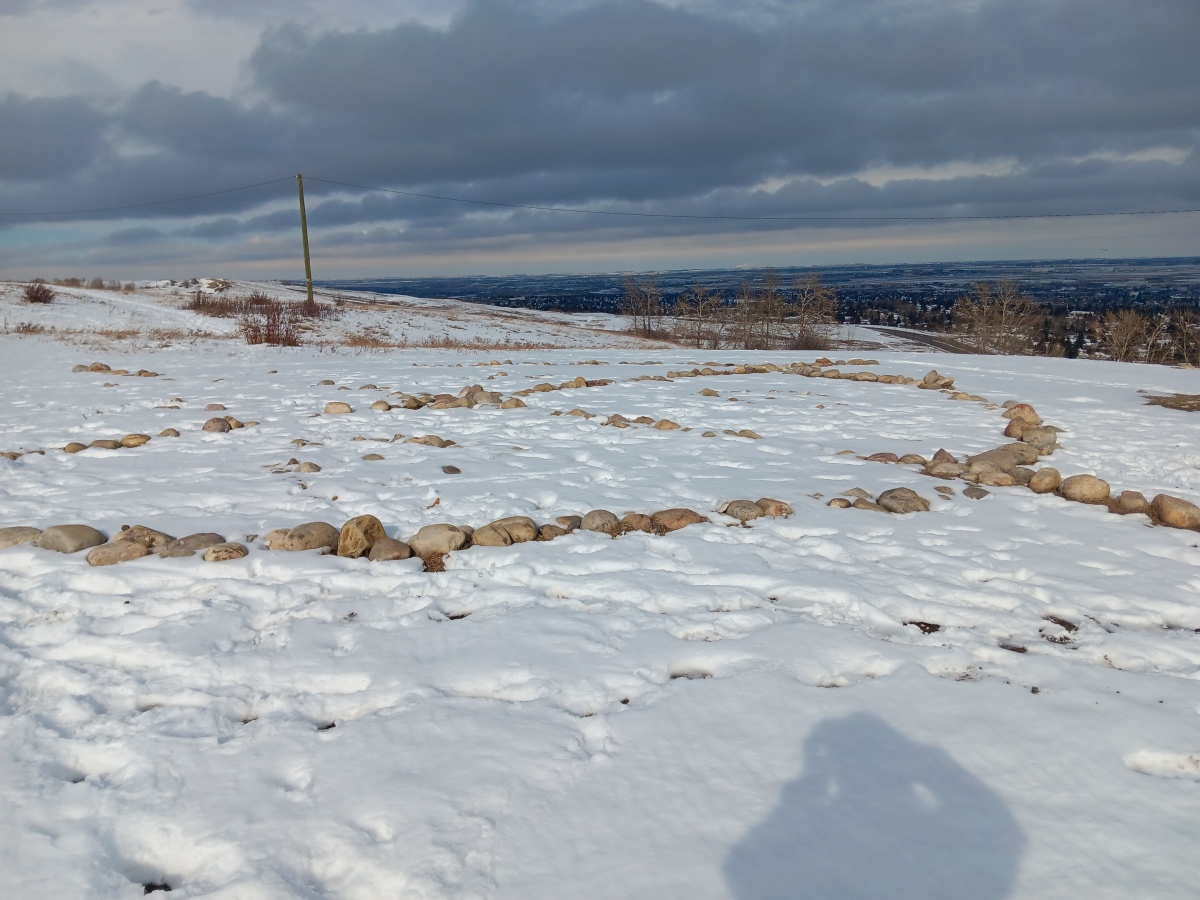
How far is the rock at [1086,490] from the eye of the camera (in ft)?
16.8

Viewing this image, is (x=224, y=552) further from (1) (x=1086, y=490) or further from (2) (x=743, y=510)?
(1) (x=1086, y=490)

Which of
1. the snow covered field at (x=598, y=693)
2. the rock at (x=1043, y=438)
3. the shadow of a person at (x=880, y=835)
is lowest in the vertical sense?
the shadow of a person at (x=880, y=835)

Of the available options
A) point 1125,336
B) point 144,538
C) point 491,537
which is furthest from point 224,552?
point 1125,336

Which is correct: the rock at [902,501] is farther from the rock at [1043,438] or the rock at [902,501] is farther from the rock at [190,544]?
the rock at [190,544]

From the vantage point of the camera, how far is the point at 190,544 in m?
4.02

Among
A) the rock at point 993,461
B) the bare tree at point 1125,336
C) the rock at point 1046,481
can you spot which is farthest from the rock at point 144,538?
the bare tree at point 1125,336

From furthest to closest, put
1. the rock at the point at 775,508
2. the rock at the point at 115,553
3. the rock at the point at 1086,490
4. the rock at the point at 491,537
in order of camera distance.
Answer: the rock at the point at 1086,490 < the rock at the point at 775,508 < the rock at the point at 491,537 < the rock at the point at 115,553

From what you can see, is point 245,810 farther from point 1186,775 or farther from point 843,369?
point 843,369

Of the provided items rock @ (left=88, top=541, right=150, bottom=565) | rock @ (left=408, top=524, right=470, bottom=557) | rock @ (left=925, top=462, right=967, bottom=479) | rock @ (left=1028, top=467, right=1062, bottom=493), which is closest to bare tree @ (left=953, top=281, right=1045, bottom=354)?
rock @ (left=925, top=462, right=967, bottom=479)

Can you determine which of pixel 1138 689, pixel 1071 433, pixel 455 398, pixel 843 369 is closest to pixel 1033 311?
pixel 843 369

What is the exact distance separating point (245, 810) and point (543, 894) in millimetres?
952

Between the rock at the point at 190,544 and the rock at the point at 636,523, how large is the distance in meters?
2.33

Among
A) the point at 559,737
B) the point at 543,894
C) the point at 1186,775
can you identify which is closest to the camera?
the point at 543,894

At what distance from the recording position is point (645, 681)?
2.85 metres
